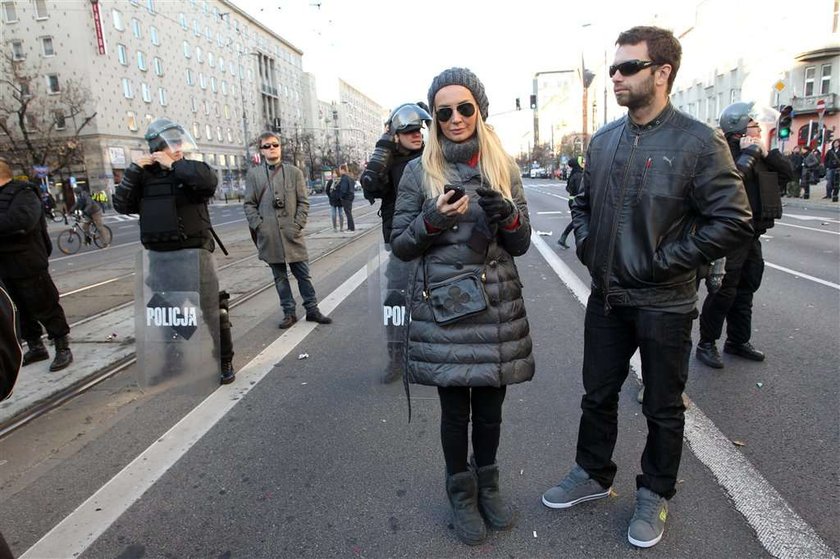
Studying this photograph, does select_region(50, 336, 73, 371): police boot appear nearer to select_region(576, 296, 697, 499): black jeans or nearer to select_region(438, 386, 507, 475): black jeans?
select_region(438, 386, 507, 475): black jeans

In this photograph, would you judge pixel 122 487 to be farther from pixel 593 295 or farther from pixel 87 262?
pixel 87 262

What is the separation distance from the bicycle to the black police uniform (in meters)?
13.2

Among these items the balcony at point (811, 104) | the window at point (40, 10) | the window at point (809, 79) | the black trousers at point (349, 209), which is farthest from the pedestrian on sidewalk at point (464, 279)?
the window at point (40, 10)

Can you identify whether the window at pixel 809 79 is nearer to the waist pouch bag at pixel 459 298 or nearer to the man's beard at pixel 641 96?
the man's beard at pixel 641 96

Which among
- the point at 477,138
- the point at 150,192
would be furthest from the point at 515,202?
the point at 150,192

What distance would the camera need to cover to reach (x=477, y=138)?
7.97 ft

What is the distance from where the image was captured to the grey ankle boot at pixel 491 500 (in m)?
2.55

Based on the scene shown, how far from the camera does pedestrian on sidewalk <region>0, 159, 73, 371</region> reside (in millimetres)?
4453

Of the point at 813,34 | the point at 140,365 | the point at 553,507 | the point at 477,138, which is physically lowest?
the point at 553,507

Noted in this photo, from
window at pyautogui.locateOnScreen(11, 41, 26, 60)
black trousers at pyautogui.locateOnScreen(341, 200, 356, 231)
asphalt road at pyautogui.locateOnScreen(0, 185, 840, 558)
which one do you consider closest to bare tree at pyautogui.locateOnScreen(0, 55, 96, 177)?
window at pyautogui.locateOnScreen(11, 41, 26, 60)

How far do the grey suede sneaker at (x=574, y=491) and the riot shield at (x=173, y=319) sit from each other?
109 inches

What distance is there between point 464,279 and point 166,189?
276 cm

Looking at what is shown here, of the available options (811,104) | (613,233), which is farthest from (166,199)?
(811,104)

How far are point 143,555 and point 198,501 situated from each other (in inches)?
16.2
